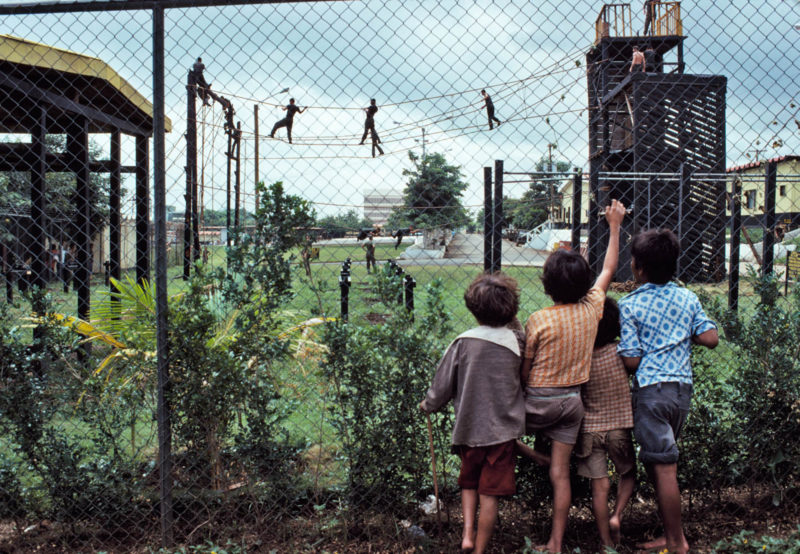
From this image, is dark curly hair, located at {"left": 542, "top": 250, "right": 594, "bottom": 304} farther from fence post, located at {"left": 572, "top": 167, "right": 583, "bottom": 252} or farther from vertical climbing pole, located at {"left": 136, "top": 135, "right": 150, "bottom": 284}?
vertical climbing pole, located at {"left": 136, "top": 135, "right": 150, "bottom": 284}

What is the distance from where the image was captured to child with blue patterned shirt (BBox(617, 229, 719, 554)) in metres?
2.56

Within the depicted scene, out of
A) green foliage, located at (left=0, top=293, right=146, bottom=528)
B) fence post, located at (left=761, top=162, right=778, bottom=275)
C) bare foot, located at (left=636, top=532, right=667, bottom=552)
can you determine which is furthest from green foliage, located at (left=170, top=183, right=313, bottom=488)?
fence post, located at (left=761, top=162, right=778, bottom=275)

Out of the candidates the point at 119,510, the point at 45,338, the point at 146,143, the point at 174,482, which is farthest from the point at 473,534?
the point at 146,143

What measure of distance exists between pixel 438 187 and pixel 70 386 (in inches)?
78.6

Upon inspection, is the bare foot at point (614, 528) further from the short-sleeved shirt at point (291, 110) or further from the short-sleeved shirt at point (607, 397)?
the short-sleeved shirt at point (291, 110)

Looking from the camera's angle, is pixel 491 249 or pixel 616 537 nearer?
pixel 616 537

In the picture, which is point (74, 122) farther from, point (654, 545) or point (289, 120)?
point (654, 545)

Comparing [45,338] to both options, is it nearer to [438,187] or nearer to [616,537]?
[438,187]

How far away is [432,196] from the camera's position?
2.71m

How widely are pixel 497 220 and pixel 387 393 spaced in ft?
3.16

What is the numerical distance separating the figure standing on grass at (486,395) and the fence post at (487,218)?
15.9 inches

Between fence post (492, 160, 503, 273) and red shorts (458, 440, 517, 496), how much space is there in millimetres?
838

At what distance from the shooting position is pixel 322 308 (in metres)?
2.80

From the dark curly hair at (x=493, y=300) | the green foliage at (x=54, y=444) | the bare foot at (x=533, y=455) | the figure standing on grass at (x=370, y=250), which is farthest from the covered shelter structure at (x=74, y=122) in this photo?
the bare foot at (x=533, y=455)
